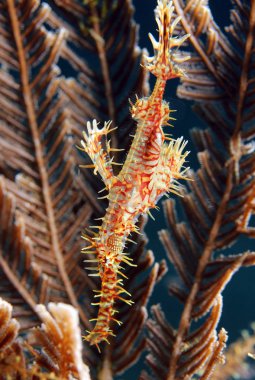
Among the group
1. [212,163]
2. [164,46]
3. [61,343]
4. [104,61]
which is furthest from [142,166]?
[104,61]

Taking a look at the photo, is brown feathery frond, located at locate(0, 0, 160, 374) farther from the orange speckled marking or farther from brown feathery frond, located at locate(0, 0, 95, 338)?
the orange speckled marking

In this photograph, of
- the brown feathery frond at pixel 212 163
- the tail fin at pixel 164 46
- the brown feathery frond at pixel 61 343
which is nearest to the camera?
the brown feathery frond at pixel 61 343

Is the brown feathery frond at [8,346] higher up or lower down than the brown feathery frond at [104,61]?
lower down

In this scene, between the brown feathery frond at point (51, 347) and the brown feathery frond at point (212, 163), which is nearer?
the brown feathery frond at point (51, 347)

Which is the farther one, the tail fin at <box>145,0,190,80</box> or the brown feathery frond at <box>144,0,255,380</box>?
the brown feathery frond at <box>144,0,255,380</box>

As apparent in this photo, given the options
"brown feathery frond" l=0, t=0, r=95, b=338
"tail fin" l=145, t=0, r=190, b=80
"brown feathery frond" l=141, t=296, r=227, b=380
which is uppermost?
"tail fin" l=145, t=0, r=190, b=80

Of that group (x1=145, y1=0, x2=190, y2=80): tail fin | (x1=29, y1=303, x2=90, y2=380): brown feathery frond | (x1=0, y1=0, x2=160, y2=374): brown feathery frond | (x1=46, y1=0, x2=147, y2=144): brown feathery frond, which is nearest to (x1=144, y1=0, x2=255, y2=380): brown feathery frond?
(x1=0, y1=0, x2=160, y2=374): brown feathery frond

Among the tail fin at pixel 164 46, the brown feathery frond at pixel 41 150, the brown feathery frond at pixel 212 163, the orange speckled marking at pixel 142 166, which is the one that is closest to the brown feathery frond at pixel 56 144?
the brown feathery frond at pixel 41 150

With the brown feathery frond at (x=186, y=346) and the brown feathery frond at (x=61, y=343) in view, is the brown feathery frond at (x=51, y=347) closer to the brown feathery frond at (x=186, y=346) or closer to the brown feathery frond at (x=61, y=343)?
the brown feathery frond at (x=61, y=343)
